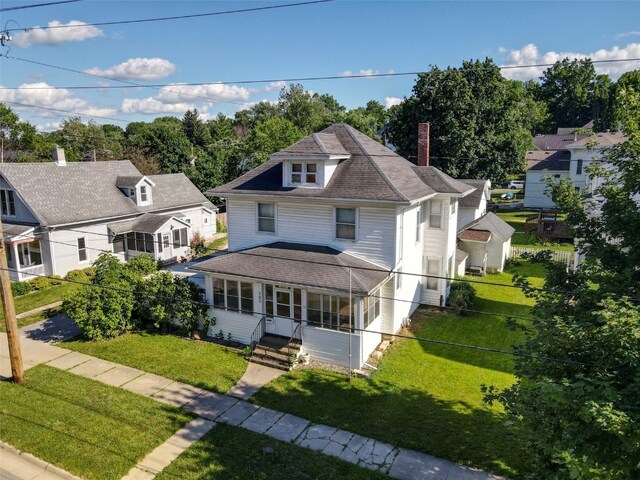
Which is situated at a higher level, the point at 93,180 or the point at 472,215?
the point at 93,180

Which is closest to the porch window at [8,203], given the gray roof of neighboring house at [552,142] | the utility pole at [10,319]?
the utility pole at [10,319]

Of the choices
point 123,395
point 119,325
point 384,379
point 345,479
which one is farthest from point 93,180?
point 345,479

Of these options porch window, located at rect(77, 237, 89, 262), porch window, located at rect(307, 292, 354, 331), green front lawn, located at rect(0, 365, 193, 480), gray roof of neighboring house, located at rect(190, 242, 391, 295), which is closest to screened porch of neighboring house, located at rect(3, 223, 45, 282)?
porch window, located at rect(77, 237, 89, 262)

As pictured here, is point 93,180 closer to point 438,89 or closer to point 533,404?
point 438,89

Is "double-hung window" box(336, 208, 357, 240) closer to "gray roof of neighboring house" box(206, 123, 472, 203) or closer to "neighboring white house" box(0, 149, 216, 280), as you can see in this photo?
"gray roof of neighboring house" box(206, 123, 472, 203)

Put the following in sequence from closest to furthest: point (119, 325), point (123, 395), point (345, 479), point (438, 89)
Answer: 1. point (345, 479)
2. point (123, 395)
3. point (119, 325)
4. point (438, 89)

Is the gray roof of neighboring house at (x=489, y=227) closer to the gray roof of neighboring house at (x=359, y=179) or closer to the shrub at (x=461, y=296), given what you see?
the shrub at (x=461, y=296)

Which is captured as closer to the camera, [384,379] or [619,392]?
[619,392]
